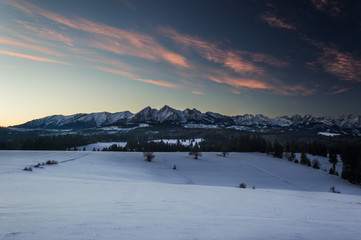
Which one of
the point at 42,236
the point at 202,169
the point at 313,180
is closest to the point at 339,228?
the point at 42,236

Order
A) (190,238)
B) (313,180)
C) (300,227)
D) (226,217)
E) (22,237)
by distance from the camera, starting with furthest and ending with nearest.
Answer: (313,180), (226,217), (300,227), (190,238), (22,237)

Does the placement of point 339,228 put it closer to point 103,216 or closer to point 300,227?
point 300,227

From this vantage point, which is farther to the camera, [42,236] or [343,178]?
[343,178]

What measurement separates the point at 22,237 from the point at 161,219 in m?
3.44

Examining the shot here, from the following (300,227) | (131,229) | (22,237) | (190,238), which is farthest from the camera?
(300,227)

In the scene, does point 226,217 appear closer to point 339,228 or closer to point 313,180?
point 339,228

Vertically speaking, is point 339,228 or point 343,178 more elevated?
point 339,228

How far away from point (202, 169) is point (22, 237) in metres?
46.0

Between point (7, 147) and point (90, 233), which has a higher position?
point (90, 233)

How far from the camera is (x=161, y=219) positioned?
5652 millimetres

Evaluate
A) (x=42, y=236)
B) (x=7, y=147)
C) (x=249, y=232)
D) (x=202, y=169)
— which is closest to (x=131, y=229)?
(x=42, y=236)

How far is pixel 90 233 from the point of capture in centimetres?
435

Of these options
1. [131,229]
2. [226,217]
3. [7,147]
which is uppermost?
[131,229]

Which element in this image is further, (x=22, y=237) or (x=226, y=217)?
(x=226, y=217)
